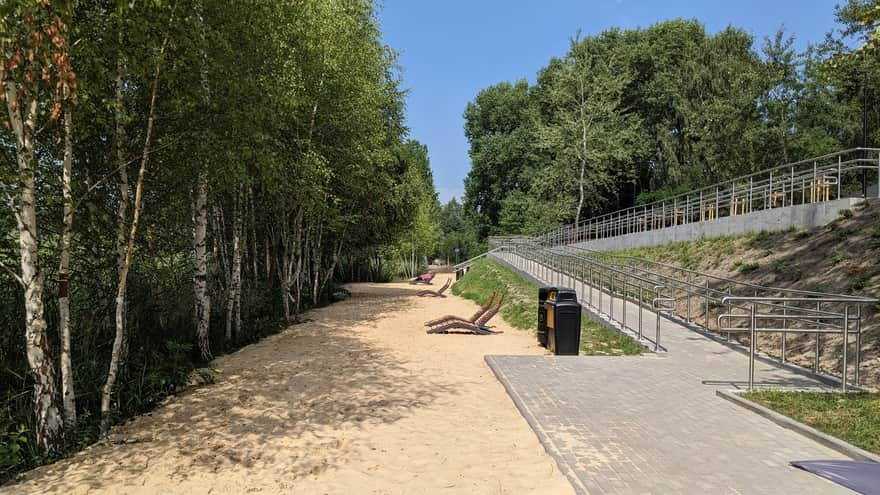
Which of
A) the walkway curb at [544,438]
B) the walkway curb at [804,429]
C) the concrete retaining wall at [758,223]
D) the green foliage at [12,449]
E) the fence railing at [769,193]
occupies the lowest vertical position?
the green foliage at [12,449]

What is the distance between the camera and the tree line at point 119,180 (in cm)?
510

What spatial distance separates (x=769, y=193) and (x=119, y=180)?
61.5 feet

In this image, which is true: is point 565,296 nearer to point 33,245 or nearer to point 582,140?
point 33,245

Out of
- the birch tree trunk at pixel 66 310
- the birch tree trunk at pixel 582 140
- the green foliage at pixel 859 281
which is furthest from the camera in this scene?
the birch tree trunk at pixel 582 140

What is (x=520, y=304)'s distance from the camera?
1675 cm

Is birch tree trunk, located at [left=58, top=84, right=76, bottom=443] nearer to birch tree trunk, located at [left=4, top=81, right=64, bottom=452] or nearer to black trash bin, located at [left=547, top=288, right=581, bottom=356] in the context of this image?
birch tree trunk, located at [left=4, top=81, right=64, bottom=452]

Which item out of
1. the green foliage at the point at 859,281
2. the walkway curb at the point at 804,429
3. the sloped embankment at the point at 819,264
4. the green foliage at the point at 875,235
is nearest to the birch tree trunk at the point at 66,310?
the walkway curb at the point at 804,429

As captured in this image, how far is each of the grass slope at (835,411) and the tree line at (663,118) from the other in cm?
1529

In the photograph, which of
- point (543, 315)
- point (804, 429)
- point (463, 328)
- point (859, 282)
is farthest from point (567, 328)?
point (859, 282)

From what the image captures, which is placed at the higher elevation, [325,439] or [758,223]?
[758,223]

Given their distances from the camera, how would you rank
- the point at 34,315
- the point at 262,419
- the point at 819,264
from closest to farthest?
the point at 34,315, the point at 262,419, the point at 819,264

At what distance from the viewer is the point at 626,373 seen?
8.09m

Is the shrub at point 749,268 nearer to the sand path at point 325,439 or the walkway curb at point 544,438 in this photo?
the sand path at point 325,439

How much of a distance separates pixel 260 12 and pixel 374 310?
12.9 metres
